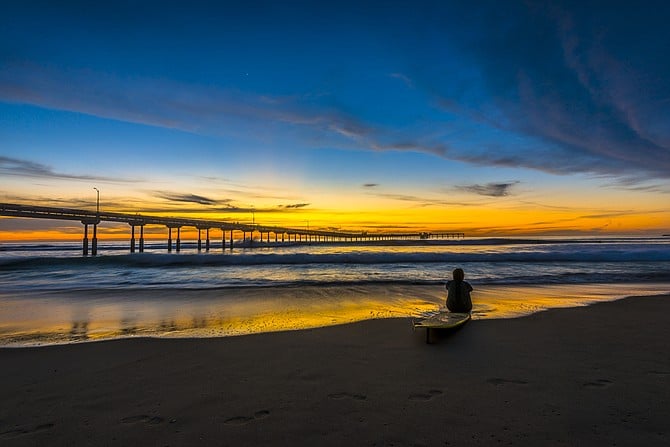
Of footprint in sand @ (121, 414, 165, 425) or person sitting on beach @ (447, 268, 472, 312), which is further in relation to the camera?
person sitting on beach @ (447, 268, 472, 312)

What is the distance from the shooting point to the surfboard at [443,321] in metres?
6.95

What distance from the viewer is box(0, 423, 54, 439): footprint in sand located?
11.6 ft

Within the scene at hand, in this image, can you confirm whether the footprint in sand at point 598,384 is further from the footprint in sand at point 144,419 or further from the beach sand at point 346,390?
the footprint in sand at point 144,419

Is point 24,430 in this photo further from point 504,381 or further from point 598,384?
point 598,384

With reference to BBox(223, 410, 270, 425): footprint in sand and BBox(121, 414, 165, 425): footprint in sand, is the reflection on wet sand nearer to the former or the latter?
BBox(121, 414, 165, 425): footprint in sand

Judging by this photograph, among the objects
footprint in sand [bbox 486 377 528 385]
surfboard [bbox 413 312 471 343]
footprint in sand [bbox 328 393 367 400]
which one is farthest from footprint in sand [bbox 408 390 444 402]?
surfboard [bbox 413 312 471 343]

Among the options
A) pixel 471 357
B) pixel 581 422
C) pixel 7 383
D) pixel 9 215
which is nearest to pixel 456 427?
pixel 581 422

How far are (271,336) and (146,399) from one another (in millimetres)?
3037

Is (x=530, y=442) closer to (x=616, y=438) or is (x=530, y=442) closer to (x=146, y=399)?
(x=616, y=438)

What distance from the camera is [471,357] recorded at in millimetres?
5754

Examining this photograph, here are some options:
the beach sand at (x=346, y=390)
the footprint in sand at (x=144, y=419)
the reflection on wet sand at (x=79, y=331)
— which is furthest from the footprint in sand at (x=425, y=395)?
the reflection on wet sand at (x=79, y=331)

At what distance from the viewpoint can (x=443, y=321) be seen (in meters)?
7.51

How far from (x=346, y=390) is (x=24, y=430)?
3182mm

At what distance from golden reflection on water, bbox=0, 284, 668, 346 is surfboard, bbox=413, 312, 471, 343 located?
3.66ft
